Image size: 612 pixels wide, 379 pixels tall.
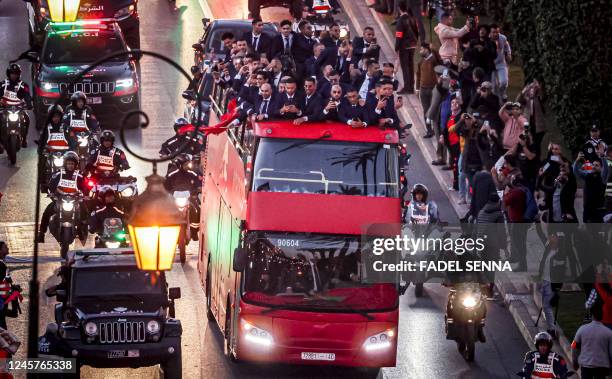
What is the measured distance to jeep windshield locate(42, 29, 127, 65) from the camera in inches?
1624

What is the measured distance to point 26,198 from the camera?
37156 millimetres

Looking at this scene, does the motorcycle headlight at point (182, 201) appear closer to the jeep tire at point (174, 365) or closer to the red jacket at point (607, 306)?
the jeep tire at point (174, 365)

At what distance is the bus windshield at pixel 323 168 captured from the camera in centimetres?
2631

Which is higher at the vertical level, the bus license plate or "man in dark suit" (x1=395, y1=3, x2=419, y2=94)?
the bus license plate

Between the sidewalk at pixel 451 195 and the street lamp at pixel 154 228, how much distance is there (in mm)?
10737

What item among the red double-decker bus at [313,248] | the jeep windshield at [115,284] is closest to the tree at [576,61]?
the red double-decker bus at [313,248]

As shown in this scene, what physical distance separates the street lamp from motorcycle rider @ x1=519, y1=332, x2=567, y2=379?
7276 millimetres

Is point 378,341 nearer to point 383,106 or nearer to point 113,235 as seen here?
point 383,106

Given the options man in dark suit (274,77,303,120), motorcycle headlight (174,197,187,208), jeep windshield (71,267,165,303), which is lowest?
motorcycle headlight (174,197,187,208)

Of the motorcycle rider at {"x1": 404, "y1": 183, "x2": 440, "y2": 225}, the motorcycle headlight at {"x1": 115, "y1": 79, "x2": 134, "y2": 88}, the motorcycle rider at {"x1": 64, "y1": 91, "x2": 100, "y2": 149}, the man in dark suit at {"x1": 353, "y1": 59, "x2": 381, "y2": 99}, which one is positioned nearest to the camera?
the motorcycle rider at {"x1": 404, "y1": 183, "x2": 440, "y2": 225}

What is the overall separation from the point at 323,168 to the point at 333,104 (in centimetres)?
131

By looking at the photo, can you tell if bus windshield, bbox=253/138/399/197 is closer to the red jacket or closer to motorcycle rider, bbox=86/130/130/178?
the red jacket

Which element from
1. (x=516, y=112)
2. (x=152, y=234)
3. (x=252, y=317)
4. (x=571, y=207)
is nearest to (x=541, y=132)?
(x=516, y=112)

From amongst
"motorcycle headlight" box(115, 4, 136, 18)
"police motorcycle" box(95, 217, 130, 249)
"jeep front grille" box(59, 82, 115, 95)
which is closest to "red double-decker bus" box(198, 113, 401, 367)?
"police motorcycle" box(95, 217, 130, 249)
